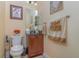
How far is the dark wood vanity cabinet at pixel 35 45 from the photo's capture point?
145 inches

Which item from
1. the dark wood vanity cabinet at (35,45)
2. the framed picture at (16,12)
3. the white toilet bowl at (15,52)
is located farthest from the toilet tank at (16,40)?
the framed picture at (16,12)

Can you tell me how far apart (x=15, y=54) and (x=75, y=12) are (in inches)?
88.5

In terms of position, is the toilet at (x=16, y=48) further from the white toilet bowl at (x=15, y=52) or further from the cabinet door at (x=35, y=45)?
the cabinet door at (x=35, y=45)

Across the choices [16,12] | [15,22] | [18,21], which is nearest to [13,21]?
[15,22]

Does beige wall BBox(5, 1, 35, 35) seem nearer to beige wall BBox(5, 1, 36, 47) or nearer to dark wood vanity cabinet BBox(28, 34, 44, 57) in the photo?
beige wall BBox(5, 1, 36, 47)

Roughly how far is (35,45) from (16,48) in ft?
2.37

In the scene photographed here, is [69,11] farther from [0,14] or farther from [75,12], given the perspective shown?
[0,14]

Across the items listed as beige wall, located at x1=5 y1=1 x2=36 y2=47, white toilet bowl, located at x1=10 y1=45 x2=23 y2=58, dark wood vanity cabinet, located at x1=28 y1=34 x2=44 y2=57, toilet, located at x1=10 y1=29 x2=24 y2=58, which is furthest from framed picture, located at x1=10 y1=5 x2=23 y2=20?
white toilet bowl, located at x1=10 y1=45 x2=23 y2=58

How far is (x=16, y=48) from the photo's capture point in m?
3.39

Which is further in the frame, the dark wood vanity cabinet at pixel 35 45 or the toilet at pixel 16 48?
the dark wood vanity cabinet at pixel 35 45

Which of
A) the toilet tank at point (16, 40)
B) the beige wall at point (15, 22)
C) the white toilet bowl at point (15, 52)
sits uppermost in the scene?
the beige wall at point (15, 22)

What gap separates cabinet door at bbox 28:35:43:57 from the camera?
368 centimetres

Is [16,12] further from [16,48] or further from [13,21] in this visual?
[16,48]

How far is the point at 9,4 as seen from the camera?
369 cm
